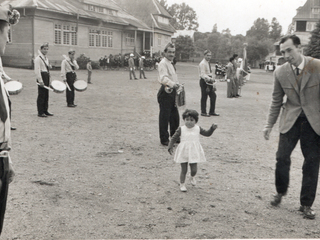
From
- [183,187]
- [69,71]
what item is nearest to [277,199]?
[183,187]

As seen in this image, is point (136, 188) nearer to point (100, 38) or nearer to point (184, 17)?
point (100, 38)

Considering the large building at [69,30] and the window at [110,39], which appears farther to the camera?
the window at [110,39]

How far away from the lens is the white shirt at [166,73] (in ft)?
21.6

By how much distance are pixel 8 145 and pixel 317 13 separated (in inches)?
2260

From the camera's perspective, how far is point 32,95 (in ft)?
47.1

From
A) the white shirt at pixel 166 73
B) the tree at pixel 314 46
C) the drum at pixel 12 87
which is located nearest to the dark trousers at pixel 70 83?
the drum at pixel 12 87

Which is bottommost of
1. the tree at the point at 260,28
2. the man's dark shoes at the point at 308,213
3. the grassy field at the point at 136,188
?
the grassy field at the point at 136,188

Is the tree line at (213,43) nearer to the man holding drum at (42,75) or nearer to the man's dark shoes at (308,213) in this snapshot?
the man holding drum at (42,75)

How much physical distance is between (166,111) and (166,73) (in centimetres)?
74

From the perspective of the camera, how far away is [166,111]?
691 centimetres

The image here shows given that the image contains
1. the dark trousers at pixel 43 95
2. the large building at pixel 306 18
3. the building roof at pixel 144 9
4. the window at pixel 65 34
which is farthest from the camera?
the large building at pixel 306 18

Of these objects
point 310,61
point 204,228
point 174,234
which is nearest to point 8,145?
point 174,234

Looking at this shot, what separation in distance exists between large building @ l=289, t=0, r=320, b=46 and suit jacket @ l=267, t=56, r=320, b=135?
52.9 meters

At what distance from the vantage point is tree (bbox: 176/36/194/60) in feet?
195
